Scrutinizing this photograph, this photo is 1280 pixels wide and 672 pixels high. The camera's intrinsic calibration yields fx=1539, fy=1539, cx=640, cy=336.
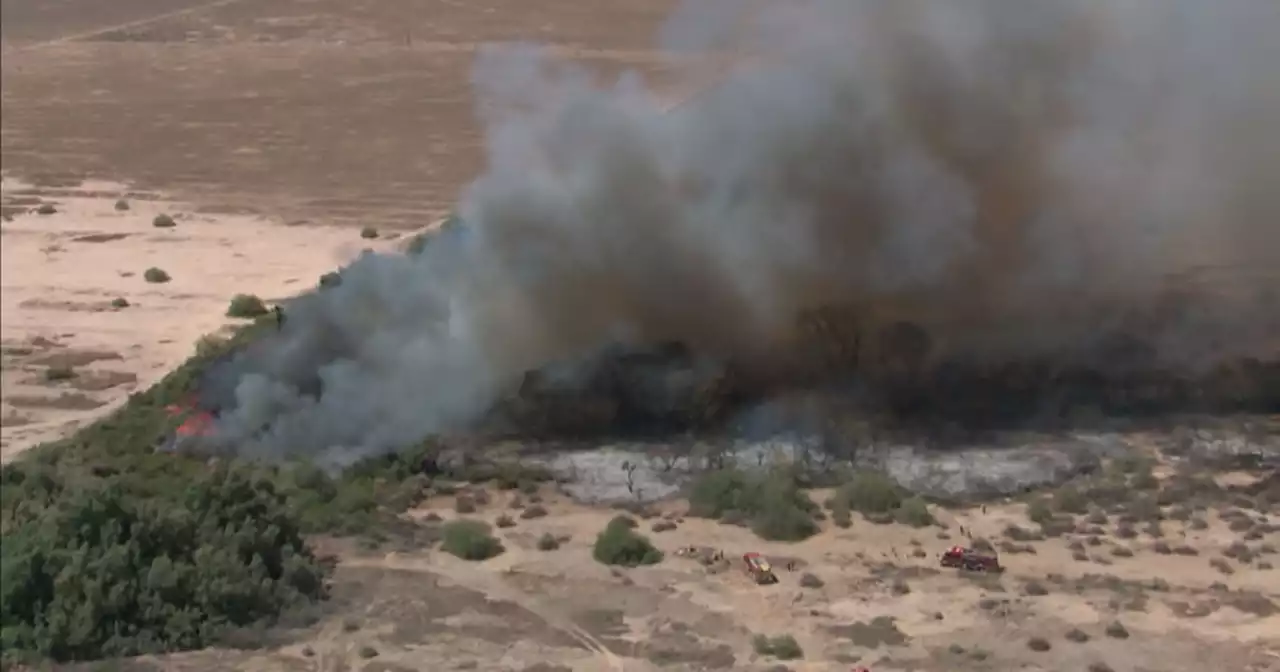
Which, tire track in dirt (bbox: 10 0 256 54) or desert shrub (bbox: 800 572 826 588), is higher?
tire track in dirt (bbox: 10 0 256 54)

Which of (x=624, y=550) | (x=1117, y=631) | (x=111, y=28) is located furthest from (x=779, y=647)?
(x=111, y=28)

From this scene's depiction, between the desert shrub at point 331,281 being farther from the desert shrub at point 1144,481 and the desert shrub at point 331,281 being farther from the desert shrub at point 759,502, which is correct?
the desert shrub at point 1144,481

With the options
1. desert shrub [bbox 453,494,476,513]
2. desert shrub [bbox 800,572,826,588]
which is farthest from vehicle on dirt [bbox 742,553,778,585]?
desert shrub [bbox 453,494,476,513]

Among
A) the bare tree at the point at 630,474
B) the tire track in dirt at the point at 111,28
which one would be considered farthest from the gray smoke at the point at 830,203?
the tire track in dirt at the point at 111,28

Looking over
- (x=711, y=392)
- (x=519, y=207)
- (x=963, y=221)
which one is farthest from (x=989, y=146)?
(x=519, y=207)

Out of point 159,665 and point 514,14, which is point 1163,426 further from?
point 159,665

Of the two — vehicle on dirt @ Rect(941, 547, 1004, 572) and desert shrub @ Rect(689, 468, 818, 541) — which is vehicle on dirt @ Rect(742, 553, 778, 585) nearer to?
desert shrub @ Rect(689, 468, 818, 541)
